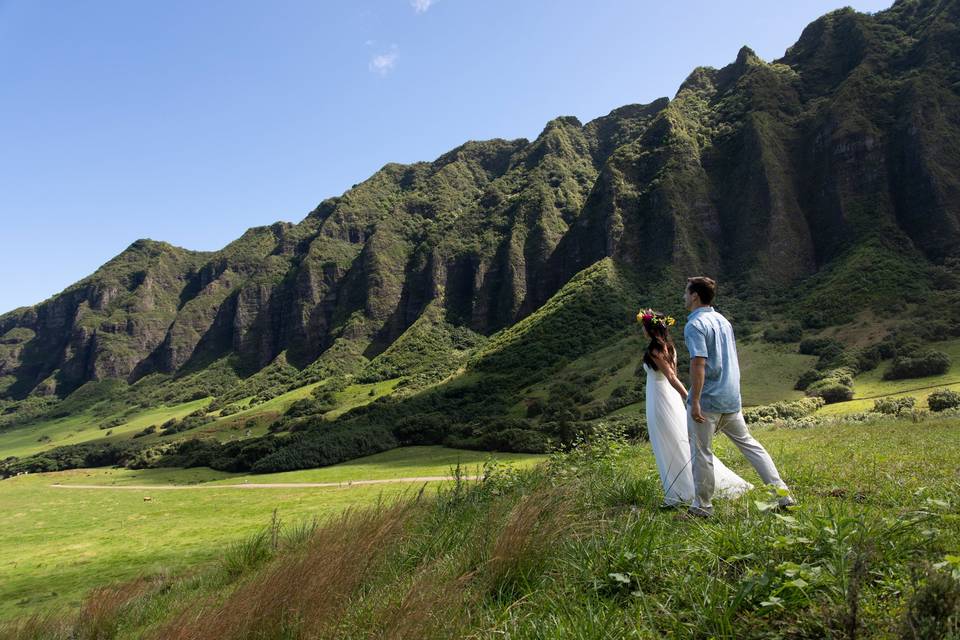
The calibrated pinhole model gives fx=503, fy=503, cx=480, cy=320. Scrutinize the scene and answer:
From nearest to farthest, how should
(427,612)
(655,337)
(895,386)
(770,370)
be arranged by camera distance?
(427,612) → (655,337) → (895,386) → (770,370)

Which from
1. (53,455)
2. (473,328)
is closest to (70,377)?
(53,455)

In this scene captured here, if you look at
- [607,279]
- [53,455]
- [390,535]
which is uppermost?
[607,279]

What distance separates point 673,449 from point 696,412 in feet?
3.64

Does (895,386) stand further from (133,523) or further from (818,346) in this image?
(133,523)

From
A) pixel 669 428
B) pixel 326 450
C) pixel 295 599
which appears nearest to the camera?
pixel 295 599

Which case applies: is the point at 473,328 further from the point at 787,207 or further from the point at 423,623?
the point at 423,623

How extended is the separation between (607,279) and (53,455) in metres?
80.0

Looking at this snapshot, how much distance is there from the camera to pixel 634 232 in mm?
86688

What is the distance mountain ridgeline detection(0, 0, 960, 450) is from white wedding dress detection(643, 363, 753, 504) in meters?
52.6

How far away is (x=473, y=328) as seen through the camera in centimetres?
11306

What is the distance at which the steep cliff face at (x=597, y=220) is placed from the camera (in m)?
72.4

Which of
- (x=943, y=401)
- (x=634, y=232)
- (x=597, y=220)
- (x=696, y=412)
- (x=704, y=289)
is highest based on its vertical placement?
(x=597, y=220)

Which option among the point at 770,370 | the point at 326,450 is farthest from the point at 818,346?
the point at 326,450

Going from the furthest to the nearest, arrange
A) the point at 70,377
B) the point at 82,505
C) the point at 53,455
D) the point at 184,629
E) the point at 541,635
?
the point at 70,377, the point at 53,455, the point at 82,505, the point at 184,629, the point at 541,635
